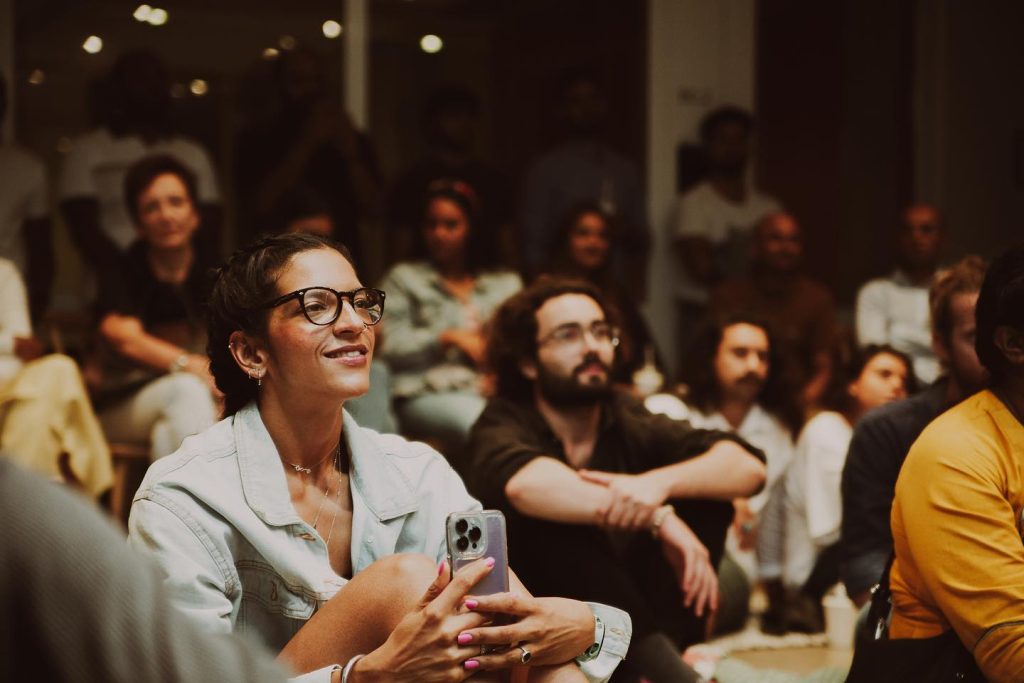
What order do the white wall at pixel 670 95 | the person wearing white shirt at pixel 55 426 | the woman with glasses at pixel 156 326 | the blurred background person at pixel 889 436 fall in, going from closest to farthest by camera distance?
the blurred background person at pixel 889 436 → the person wearing white shirt at pixel 55 426 → the woman with glasses at pixel 156 326 → the white wall at pixel 670 95

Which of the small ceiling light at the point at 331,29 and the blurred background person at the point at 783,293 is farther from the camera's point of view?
the small ceiling light at the point at 331,29

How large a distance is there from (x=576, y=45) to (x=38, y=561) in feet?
21.1

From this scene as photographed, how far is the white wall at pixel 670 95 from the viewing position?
21.1 feet

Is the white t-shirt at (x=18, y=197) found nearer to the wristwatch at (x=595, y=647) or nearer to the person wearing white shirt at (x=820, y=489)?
the person wearing white shirt at (x=820, y=489)

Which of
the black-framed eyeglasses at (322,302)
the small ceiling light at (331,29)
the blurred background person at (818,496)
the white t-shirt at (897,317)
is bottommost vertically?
the blurred background person at (818,496)

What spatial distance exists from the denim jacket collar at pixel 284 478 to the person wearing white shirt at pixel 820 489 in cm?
217

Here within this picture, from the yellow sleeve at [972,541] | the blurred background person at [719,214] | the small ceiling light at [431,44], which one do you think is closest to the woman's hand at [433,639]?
the yellow sleeve at [972,541]

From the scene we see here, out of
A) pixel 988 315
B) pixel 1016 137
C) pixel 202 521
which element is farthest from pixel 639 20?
pixel 202 521

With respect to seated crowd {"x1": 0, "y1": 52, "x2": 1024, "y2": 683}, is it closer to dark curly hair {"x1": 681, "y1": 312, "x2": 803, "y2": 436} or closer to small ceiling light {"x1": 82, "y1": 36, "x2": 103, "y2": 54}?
dark curly hair {"x1": 681, "y1": 312, "x2": 803, "y2": 436}

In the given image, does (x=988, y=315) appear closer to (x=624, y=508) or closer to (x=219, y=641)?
(x=624, y=508)

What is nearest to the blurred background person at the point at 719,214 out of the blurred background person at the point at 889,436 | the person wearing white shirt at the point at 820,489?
the person wearing white shirt at the point at 820,489

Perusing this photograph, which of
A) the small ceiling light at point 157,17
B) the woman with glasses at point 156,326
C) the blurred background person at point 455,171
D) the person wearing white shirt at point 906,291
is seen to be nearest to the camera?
the woman with glasses at point 156,326

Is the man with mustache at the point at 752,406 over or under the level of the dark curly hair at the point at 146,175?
under

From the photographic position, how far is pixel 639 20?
659 centimetres
